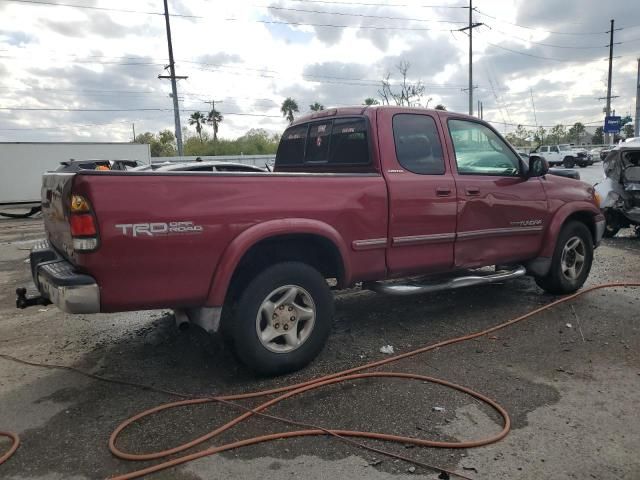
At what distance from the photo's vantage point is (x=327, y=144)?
5.04m

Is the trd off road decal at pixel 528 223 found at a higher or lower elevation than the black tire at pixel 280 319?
higher

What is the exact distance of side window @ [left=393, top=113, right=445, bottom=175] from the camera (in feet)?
15.0

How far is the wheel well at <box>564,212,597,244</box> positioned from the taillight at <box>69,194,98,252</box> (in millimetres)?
4954

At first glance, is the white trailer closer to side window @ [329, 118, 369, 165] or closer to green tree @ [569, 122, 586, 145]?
side window @ [329, 118, 369, 165]

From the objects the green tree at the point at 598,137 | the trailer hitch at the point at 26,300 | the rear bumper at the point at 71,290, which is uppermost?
the green tree at the point at 598,137

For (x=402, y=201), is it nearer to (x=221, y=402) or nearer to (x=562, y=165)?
(x=221, y=402)

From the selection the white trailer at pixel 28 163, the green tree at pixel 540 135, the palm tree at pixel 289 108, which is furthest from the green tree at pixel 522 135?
the white trailer at pixel 28 163

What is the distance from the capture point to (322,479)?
2.69 meters

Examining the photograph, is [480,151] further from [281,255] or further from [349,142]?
[281,255]

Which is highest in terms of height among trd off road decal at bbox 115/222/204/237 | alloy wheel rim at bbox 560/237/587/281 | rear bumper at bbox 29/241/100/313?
trd off road decal at bbox 115/222/204/237

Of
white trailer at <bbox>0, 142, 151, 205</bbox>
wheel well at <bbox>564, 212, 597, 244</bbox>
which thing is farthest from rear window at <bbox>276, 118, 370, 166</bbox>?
white trailer at <bbox>0, 142, 151, 205</bbox>

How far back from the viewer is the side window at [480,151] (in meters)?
5.00

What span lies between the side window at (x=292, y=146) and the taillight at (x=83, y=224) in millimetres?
2682

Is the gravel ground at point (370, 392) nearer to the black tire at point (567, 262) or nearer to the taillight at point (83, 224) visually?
the black tire at point (567, 262)
